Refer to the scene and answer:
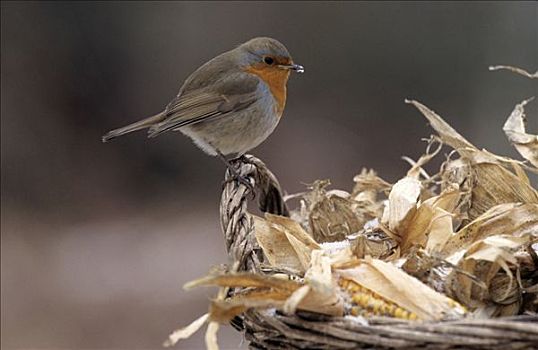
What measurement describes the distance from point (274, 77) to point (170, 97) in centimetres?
349

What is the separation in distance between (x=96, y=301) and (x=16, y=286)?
495 mm

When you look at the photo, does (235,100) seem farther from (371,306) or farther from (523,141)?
(371,306)

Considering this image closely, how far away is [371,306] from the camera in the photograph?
1.41m

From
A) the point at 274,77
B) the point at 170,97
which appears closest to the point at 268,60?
the point at 274,77

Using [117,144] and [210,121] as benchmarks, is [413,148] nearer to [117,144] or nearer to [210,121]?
[117,144]

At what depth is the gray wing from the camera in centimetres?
263

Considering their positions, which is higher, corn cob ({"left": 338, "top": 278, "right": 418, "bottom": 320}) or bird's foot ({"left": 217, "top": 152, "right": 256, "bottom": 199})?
bird's foot ({"left": 217, "top": 152, "right": 256, "bottom": 199})

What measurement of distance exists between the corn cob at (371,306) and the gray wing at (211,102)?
1.27 meters

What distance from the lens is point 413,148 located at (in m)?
6.15

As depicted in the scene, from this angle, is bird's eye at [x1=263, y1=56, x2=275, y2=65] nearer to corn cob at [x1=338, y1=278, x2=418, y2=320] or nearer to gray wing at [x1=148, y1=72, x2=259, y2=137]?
gray wing at [x1=148, y1=72, x2=259, y2=137]

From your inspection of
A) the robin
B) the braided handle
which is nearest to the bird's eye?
the robin

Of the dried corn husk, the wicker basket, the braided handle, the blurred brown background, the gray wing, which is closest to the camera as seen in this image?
the wicker basket

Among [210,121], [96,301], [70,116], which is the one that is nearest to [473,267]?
[210,121]

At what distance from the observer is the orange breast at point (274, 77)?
2.73 m
